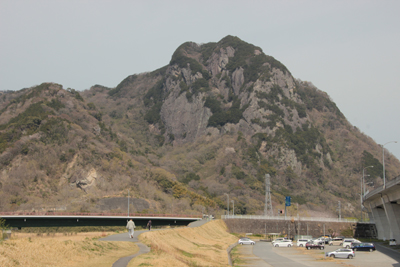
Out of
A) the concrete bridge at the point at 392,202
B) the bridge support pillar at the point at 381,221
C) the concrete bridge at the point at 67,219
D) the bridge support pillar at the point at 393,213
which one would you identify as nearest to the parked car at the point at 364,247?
the concrete bridge at the point at 392,202

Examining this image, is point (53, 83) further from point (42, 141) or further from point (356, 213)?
point (356, 213)

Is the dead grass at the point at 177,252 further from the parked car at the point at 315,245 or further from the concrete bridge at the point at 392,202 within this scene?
the concrete bridge at the point at 392,202

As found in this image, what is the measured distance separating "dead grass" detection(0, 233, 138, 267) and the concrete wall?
7437 cm

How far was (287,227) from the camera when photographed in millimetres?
115000

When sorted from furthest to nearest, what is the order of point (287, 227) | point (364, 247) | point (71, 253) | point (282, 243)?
point (287, 227), point (282, 243), point (364, 247), point (71, 253)

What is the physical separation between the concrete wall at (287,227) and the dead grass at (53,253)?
74.4m

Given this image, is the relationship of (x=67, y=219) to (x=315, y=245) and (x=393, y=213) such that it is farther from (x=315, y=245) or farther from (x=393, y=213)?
(x=393, y=213)

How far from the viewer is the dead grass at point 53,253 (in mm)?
23109

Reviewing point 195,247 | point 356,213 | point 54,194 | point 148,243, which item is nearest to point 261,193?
point 356,213

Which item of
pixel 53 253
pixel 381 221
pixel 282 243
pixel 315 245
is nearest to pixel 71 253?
pixel 53 253

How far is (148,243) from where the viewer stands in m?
40.9

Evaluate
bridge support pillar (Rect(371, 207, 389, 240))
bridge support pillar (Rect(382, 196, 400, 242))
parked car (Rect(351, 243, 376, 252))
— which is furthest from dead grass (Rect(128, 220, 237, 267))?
bridge support pillar (Rect(371, 207, 389, 240))

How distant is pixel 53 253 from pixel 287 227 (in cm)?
9648

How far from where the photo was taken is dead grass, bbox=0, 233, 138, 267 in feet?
75.8
